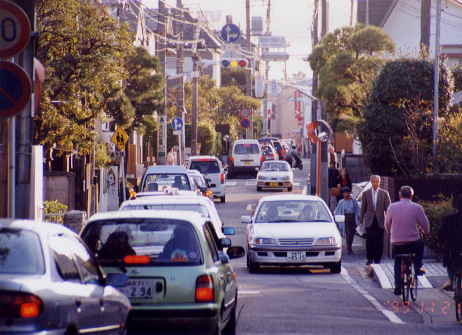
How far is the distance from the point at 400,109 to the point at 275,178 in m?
21.6

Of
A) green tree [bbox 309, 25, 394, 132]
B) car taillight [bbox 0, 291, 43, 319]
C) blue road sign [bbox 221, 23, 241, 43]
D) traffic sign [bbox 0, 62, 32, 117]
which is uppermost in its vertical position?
blue road sign [bbox 221, 23, 241, 43]

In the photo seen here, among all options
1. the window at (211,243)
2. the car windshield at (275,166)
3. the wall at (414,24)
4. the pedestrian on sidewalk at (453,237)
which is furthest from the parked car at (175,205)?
the wall at (414,24)

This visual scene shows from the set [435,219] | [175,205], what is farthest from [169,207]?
[435,219]

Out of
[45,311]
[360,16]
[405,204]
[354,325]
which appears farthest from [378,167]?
[360,16]

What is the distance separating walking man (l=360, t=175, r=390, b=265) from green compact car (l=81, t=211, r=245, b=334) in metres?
10.1

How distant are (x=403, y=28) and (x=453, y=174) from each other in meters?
37.8

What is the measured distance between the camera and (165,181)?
2817cm

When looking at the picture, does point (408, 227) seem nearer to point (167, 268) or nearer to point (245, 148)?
point (167, 268)

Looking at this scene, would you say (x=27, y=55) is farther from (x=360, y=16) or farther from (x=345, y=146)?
(x=345, y=146)

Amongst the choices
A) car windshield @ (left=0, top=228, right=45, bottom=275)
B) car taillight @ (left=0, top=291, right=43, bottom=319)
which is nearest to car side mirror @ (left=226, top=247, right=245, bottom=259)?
car windshield @ (left=0, top=228, right=45, bottom=275)

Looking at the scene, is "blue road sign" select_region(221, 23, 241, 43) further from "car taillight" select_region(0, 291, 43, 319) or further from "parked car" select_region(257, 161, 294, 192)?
"car taillight" select_region(0, 291, 43, 319)

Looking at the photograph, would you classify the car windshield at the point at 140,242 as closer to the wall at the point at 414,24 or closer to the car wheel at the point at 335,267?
the car wheel at the point at 335,267

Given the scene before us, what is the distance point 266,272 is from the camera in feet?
68.0

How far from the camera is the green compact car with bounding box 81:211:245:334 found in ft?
33.6
